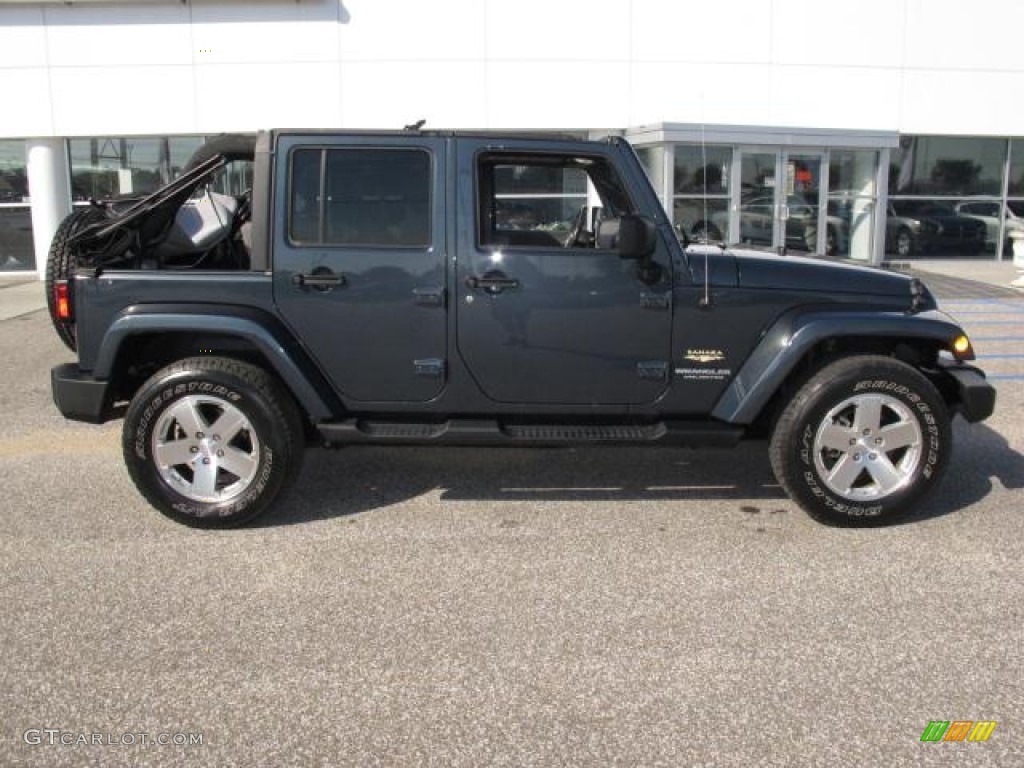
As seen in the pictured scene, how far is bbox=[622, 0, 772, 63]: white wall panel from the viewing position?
16.2 m

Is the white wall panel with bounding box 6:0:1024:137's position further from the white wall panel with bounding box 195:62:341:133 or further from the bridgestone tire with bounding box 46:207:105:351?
the bridgestone tire with bounding box 46:207:105:351

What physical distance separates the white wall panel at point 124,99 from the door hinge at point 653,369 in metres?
14.1

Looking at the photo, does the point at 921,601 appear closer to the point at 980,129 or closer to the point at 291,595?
the point at 291,595

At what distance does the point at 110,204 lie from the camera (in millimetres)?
5105

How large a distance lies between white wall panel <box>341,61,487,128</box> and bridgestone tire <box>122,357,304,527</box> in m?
12.4

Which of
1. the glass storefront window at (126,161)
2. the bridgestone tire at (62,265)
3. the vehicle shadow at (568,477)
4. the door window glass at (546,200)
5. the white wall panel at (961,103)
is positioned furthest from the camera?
the white wall panel at (961,103)

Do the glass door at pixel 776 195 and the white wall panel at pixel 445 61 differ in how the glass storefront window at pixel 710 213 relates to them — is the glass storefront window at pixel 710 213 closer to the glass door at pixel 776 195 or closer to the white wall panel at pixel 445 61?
the glass door at pixel 776 195

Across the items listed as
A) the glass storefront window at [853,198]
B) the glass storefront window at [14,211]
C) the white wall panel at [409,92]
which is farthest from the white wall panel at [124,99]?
the glass storefront window at [853,198]

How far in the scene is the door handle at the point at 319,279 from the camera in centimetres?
440

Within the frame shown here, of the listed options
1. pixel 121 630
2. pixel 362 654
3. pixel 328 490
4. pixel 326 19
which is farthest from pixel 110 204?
pixel 326 19

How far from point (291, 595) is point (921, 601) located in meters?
2.61

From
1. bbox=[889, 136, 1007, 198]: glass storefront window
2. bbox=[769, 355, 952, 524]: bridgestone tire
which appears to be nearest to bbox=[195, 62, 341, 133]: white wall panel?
bbox=[889, 136, 1007, 198]: glass storefront window

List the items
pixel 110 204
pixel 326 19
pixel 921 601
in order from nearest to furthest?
1. pixel 921 601
2. pixel 110 204
3. pixel 326 19

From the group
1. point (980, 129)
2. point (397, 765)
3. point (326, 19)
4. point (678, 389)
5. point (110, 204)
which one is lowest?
point (397, 765)
